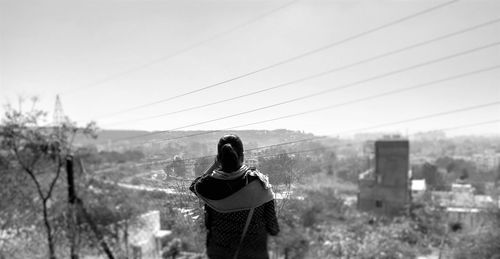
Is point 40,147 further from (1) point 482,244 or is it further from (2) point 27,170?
(1) point 482,244

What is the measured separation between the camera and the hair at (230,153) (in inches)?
47.9

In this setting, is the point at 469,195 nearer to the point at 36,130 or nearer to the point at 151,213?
the point at 151,213

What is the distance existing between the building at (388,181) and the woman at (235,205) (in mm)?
15523

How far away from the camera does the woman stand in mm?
1240

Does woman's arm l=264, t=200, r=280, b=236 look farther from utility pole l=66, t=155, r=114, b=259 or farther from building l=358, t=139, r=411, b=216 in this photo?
building l=358, t=139, r=411, b=216

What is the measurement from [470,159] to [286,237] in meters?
15.8

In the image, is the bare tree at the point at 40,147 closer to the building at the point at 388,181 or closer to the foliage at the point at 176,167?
the foliage at the point at 176,167

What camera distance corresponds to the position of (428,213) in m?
13.3

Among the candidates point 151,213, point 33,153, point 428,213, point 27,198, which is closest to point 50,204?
point 27,198

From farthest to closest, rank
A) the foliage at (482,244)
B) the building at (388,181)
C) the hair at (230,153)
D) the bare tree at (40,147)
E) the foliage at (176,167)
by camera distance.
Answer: the building at (388,181) → the foliage at (482,244) → the bare tree at (40,147) → the foliage at (176,167) → the hair at (230,153)

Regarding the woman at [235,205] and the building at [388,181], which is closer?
the woman at [235,205]

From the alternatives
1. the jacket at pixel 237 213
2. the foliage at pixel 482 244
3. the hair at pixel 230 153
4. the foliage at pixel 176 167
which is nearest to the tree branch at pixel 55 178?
the foliage at pixel 176 167

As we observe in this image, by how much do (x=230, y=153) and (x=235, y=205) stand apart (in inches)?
7.5

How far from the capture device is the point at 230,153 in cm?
122
